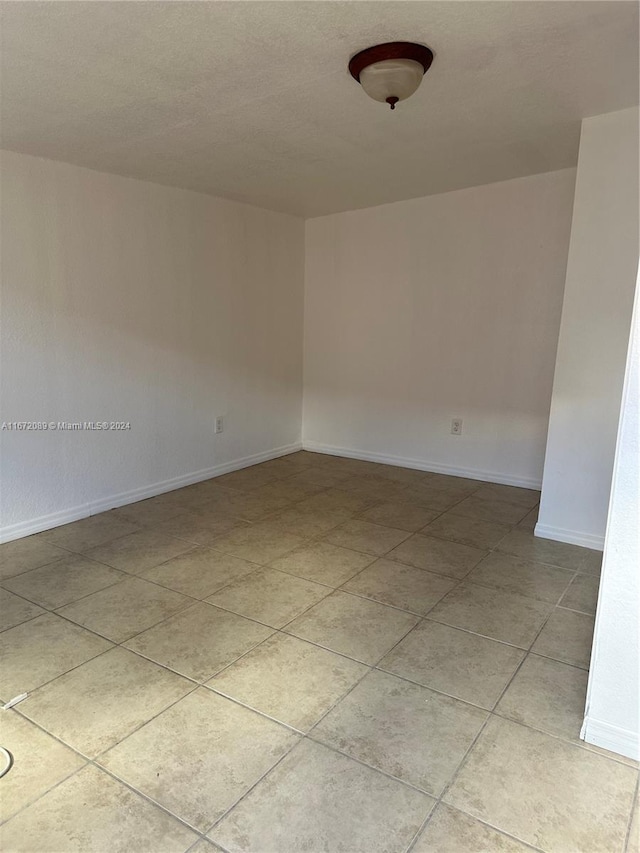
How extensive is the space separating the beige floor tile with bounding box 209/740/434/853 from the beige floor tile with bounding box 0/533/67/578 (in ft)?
5.77

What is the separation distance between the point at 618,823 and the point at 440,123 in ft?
8.50

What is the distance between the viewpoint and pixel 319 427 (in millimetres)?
4934

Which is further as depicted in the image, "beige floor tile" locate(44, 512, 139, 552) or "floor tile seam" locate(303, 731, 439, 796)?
"beige floor tile" locate(44, 512, 139, 552)

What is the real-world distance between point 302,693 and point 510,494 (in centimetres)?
246

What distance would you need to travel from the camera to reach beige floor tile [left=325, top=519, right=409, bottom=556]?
9.50ft

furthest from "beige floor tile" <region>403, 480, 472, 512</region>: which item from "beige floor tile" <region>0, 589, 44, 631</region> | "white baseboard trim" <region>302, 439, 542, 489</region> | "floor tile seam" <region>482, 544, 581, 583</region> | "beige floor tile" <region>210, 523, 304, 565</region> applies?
"beige floor tile" <region>0, 589, 44, 631</region>

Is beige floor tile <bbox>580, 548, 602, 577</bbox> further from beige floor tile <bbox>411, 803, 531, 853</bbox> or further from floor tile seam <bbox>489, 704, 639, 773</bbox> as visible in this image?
beige floor tile <bbox>411, 803, 531, 853</bbox>

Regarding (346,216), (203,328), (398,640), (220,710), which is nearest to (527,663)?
(398,640)

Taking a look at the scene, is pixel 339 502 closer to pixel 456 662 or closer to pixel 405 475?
pixel 405 475

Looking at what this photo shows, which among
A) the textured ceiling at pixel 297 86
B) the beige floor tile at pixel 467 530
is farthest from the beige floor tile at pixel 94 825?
the textured ceiling at pixel 297 86

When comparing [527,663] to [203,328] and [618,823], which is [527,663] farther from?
[203,328]

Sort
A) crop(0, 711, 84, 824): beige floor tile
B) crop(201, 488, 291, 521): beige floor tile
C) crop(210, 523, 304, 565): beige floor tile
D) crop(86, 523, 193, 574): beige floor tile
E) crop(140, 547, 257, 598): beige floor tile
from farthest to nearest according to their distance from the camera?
1. crop(201, 488, 291, 521): beige floor tile
2. crop(210, 523, 304, 565): beige floor tile
3. crop(86, 523, 193, 574): beige floor tile
4. crop(140, 547, 257, 598): beige floor tile
5. crop(0, 711, 84, 824): beige floor tile

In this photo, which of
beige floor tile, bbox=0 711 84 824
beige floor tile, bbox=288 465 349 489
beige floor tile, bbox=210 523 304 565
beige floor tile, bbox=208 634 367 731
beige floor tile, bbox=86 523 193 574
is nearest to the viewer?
beige floor tile, bbox=0 711 84 824

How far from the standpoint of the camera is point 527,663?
192 cm
